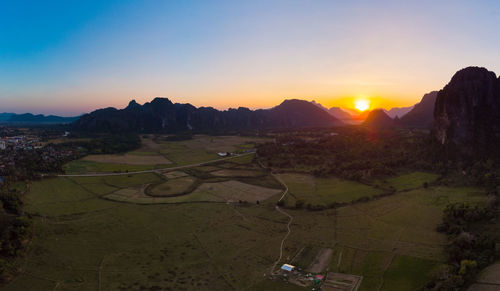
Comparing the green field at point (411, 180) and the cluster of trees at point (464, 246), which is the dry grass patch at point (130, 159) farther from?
the cluster of trees at point (464, 246)

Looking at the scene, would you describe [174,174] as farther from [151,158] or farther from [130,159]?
[130,159]

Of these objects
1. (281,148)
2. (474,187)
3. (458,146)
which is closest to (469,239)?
(474,187)

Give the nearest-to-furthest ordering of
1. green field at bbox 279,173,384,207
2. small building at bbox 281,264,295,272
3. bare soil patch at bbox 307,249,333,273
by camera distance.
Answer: small building at bbox 281,264,295,272 < bare soil patch at bbox 307,249,333,273 < green field at bbox 279,173,384,207

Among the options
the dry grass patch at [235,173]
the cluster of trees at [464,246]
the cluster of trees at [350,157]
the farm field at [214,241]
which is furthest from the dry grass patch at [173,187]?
the cluster of trees at [464,246]

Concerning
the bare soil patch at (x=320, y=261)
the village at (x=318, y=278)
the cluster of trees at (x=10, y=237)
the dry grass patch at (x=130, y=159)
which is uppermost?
the dry grass patch at (x=130, y=159)

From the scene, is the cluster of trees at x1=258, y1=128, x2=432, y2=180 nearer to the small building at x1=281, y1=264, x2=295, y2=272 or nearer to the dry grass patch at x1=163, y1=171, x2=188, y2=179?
the dry grass patch at x1=163, y1=171, x2=188, y2=179

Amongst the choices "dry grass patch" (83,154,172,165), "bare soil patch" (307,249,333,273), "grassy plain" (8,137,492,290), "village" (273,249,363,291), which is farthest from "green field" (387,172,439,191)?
"dry grass patch" (83,154,172,165)
